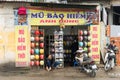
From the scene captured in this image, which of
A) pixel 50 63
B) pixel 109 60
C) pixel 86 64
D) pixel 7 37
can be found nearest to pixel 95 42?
pixel 109 60

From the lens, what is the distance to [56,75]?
18.5 metres

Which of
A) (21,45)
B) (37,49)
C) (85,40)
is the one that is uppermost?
(85,40)

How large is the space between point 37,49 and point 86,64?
2416 millimetres

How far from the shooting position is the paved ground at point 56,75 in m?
18.0

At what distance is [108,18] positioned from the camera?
75.6 ft

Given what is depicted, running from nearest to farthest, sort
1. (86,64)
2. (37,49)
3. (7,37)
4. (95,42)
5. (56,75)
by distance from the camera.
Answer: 1. (56,75)
2. (86,64)
3. (7,37)
4. (37,49)
5. (95,42)

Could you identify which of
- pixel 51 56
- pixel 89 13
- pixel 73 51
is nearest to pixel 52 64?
pixel 51 56

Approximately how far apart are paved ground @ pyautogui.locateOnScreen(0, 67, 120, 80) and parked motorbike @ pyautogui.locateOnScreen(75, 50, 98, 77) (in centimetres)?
23

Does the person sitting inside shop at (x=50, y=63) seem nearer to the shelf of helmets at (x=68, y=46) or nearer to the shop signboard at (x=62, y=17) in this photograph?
the shelf of helmets at (x=68, y=46)

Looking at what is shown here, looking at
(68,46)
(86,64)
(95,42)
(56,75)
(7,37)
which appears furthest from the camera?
(68,46)

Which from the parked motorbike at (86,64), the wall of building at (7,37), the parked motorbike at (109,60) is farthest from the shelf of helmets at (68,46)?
the wall of building at (7,37)

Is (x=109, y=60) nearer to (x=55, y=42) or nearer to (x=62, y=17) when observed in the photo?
(x=55, y=42)

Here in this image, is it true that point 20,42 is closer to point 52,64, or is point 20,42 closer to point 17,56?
point 17,56

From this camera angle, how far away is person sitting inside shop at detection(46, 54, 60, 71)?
1922cm
